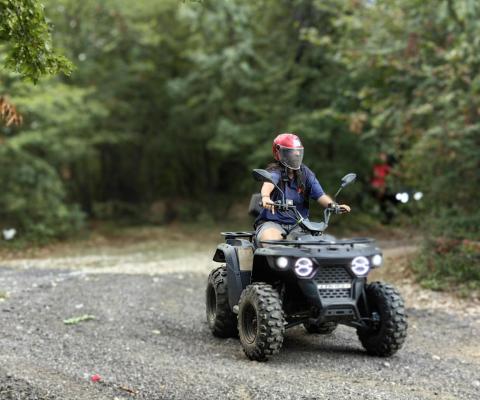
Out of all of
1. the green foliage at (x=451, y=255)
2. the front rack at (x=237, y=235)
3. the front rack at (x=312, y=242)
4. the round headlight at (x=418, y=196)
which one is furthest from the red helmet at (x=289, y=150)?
the round headlight at (x=418, y=196)

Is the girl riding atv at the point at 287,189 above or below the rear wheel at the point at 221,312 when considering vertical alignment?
above

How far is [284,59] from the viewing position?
68.0ft

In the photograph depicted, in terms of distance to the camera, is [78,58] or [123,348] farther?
[78,58]

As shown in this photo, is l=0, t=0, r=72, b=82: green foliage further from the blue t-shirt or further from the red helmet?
the blue t-shirt

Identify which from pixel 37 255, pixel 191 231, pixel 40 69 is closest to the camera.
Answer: pixel 40 69

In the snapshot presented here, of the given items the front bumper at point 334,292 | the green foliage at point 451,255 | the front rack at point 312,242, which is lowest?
the green foliage at point 451,255

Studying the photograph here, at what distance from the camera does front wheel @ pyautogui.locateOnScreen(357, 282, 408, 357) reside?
6.28 meters

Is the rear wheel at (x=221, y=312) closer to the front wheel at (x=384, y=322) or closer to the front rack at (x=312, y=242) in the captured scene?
the front rack at (x=312, y=242)

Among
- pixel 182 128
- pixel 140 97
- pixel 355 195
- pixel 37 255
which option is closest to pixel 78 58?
pixel 140 97

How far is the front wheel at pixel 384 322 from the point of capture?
628 centimetres

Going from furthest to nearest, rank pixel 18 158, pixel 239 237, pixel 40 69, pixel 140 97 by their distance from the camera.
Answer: pixel 140 97
pixel 18 158
pixel 239 237
pixel 40 69

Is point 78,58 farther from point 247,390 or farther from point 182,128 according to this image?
point 247,390

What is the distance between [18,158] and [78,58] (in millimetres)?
4704

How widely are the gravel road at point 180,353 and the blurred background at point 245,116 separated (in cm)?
277
